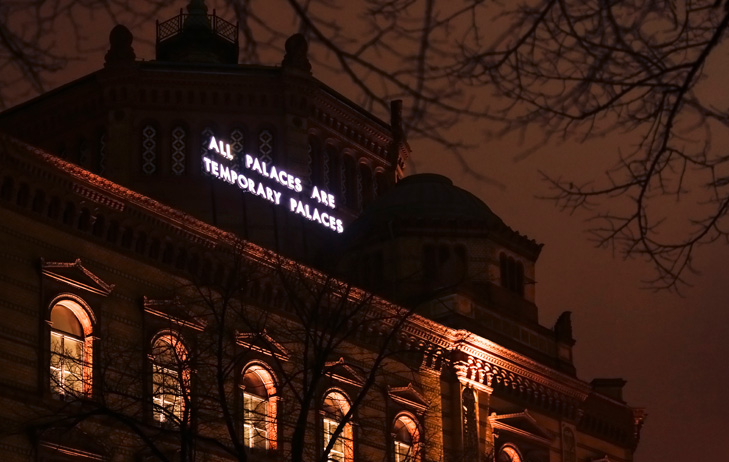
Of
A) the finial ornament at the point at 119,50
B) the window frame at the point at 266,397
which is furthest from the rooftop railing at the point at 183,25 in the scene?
the window frame at the point at 266,397

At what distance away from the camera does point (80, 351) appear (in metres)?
39.2

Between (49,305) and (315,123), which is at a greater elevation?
(315,123)

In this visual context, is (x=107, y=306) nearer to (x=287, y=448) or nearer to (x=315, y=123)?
(x=287, y=448)

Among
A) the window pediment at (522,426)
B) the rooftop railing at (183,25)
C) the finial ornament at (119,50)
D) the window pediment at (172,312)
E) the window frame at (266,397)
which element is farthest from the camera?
the rooftop railing at (183,25)

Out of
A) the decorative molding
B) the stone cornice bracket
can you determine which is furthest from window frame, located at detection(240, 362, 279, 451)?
the stone cornice bracket

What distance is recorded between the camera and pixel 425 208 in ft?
183

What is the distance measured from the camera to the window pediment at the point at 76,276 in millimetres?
38562

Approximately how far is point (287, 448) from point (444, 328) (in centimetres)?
758

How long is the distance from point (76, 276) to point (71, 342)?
61.0 inches

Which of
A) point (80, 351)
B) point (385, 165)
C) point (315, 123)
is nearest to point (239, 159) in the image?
point (315, 123)

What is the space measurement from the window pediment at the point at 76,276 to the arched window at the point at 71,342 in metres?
0.46

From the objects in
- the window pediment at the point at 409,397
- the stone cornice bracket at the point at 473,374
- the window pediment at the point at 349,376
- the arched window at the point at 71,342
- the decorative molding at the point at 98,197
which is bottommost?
the arched window at the point at 71,342

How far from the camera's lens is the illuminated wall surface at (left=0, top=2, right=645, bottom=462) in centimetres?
3794

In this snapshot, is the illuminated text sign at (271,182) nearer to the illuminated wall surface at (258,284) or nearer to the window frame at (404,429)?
the illuminated wall surface at (258,284)
